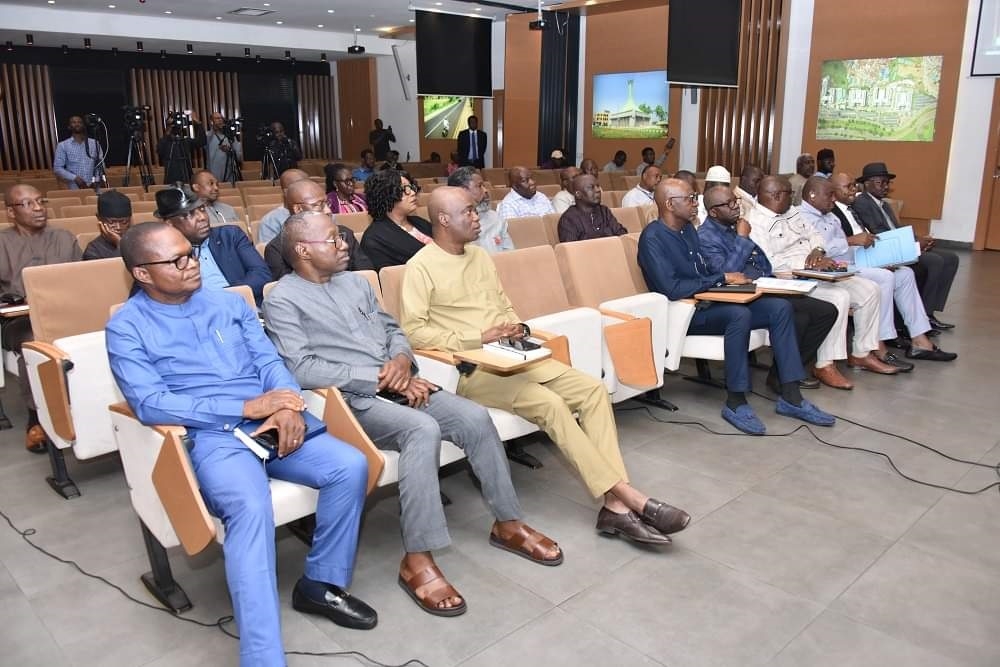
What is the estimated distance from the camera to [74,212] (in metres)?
5.98

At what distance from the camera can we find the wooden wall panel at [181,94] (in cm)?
1764

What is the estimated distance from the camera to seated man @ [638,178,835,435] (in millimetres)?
4102

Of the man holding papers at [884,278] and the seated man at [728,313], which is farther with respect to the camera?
the man holding papers at [884,278]

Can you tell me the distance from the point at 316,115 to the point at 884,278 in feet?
57.4

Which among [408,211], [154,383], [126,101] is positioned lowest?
[154,383]

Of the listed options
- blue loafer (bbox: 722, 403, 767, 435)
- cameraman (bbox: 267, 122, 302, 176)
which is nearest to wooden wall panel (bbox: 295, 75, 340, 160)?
cameraman (bbox: 267, 122, 302, 176)

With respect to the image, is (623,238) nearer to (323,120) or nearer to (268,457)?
(268,457)

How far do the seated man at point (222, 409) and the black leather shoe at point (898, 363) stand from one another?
155 inches

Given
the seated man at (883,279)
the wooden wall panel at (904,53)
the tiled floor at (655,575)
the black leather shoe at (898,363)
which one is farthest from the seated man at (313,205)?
the wooden wall panel at (904,53)

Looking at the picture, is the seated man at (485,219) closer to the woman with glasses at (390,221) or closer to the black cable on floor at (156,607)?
the woman with glasses at (390,221)

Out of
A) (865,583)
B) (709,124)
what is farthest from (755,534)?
(709,124)

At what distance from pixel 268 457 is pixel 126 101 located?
1787cm

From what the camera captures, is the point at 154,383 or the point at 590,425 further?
the point at 590,425

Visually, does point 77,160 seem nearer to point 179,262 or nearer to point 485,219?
point 485,219
